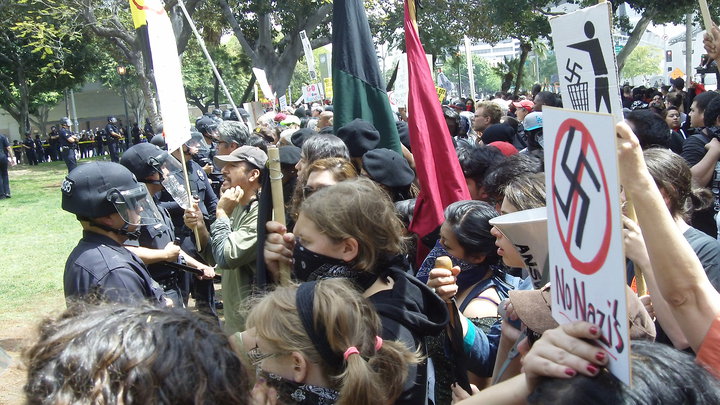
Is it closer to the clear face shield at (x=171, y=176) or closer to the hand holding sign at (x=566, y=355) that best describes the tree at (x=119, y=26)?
the clear face shield at (x=171, y=176)

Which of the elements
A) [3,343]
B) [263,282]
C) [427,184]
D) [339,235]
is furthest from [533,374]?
[3,343]

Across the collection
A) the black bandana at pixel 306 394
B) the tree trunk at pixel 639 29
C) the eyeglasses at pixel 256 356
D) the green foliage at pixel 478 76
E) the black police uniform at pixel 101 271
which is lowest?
the black bandana at pixel 306 394

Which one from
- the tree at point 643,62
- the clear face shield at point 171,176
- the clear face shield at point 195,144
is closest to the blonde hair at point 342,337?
the clear face shield at point 171,176

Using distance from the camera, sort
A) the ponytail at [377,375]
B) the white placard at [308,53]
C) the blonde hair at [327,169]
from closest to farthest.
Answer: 1. the ponytail at [377,375]
2. the blonde hair at [327,169]
3. the white placard at [308,53]

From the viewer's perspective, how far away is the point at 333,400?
1999 millimetres

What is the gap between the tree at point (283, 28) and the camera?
30234 mm

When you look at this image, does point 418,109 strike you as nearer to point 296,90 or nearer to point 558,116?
point 558,116

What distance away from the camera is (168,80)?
471cm

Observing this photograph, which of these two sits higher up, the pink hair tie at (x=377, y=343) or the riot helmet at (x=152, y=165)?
the riot helmet at (x=152, y=165)

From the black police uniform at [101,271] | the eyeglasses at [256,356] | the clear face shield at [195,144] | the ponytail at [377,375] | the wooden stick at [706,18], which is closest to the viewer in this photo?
the ponytail at [377,375]

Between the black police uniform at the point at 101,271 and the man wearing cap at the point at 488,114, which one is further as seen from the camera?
the man wearing cap at the point at 488,114

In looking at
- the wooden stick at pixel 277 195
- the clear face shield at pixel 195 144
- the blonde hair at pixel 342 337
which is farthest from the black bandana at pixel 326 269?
the clear face shield at pixel 195 144

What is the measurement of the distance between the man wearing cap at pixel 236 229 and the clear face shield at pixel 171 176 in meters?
0.45

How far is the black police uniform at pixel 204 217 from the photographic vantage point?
570 centimetres
